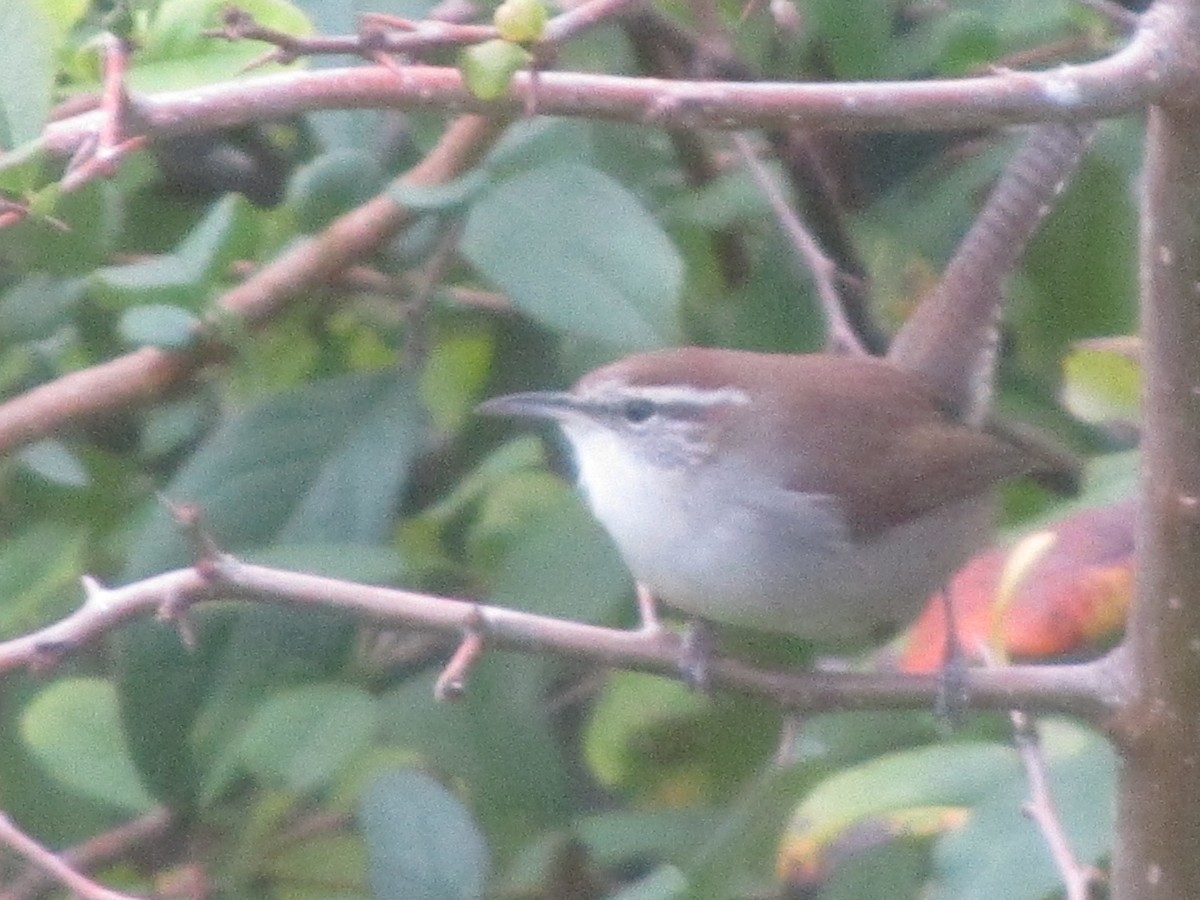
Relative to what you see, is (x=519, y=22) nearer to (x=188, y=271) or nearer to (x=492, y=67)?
(x=492, y=67)

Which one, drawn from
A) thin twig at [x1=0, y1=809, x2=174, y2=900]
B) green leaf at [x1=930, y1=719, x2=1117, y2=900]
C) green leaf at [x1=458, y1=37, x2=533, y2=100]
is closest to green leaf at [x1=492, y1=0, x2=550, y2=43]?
green leaf at [x1=458, y1=37, x2=533, y2=100]

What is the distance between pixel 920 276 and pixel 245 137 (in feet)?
4.01

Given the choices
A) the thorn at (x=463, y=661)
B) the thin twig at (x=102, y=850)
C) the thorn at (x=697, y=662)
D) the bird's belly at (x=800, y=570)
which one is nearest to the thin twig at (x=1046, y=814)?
the thorn at (x=697, y=662)

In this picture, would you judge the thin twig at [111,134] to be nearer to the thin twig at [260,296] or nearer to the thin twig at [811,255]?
the thin twig at [260,296]

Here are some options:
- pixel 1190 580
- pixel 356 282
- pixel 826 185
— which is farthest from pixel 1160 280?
Result: pixel 356 282

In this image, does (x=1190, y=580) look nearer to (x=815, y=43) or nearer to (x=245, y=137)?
(x=815, y=43)

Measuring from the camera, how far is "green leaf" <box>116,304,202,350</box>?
236cm

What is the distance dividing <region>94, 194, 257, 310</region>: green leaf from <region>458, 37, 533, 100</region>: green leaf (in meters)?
0.90

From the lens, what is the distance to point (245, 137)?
10.4 feet

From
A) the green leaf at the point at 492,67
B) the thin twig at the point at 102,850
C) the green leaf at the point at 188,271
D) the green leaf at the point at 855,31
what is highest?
the green leaf at the point at 492,67

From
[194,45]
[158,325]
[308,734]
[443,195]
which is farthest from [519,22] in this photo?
[308,734]

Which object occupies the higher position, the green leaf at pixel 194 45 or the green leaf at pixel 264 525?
the green leaf at pixel 194 45

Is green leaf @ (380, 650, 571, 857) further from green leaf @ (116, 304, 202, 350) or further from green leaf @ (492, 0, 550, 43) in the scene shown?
green leaf @ (492, 0, 550, 43)

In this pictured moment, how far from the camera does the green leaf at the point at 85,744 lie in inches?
98.3
